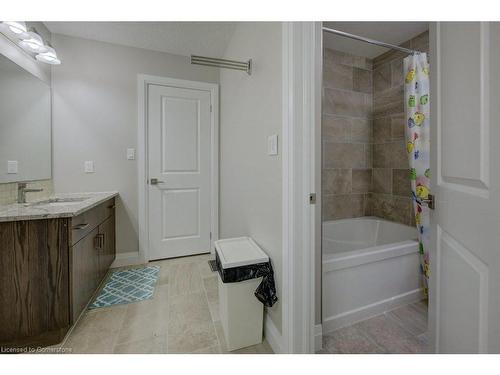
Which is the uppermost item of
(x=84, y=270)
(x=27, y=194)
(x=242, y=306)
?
(x=27, y=194)

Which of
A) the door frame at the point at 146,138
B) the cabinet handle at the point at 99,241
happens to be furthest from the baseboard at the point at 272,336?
the door frame at the point at 146,138

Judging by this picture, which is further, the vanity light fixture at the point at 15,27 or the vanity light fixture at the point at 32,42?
the vanity light fixture at the point at 32,42

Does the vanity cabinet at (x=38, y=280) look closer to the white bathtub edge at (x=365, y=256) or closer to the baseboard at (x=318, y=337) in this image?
the baseboard at (x=318, y=337)

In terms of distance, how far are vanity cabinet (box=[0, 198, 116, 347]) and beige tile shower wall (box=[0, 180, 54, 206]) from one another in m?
0.55

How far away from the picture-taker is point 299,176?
3.50 feet

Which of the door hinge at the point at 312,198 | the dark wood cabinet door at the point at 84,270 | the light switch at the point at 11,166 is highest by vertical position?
the light switch at the point at 11,166

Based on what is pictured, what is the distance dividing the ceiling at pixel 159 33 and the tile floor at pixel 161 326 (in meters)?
2.36

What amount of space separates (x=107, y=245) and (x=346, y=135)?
269cm

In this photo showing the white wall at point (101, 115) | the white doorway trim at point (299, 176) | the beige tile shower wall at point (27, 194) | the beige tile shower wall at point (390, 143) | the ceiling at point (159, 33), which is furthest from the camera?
the beige tile shower wall at point (390, 143)

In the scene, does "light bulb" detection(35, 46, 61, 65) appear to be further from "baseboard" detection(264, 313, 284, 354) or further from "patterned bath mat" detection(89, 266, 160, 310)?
"baseboard" detection(264, 313, 284, 354)

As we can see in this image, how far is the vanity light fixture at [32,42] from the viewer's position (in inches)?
64.6

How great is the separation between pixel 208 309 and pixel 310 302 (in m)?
0.91

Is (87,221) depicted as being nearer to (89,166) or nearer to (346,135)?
(89,166)

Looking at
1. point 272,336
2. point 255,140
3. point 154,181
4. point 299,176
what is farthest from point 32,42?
point 272,336
